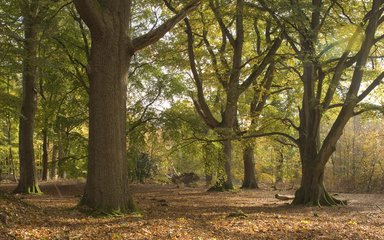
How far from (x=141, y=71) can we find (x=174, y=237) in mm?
12682

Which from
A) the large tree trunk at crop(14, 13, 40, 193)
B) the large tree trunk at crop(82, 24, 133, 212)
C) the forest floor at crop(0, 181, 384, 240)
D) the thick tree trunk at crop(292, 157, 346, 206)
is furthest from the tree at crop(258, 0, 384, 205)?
the large tree trunk at crop(14, 13, 40, 193)

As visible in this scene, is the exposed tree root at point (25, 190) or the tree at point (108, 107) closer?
the tree at point (108, 107)

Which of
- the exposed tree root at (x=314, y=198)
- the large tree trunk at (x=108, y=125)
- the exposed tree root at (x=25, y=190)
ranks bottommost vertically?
the exposed tree root at (x=314, y=198)

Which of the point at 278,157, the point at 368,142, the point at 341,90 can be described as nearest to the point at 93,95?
the point at 341,90

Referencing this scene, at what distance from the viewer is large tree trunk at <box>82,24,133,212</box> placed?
8844mm

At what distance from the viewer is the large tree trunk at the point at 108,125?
29.0 feet

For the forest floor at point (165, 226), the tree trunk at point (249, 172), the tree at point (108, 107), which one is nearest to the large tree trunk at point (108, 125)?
the tree at point (108, 107)

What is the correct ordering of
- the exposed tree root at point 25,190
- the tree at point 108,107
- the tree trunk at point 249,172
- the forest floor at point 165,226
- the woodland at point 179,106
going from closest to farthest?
the forest floor at point 165,226 < the woodland at point 179,106 < the tree at point 108,107 < the exposed tree root at point 25,190 < the tree trunk at point 249,172

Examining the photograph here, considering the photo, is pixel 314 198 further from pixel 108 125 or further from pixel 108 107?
pixel 108 107

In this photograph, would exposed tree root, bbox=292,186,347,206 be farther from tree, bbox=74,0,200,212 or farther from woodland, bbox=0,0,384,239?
tree, bbox=74,0,200,212

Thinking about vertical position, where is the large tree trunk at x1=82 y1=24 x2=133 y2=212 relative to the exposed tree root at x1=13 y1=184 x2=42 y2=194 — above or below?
above

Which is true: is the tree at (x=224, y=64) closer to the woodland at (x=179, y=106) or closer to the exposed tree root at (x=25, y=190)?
the woodland at (x=179, y=106)

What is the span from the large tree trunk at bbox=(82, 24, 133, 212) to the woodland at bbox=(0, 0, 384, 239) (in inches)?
0.9

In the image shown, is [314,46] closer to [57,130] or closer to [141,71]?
[141,71]
